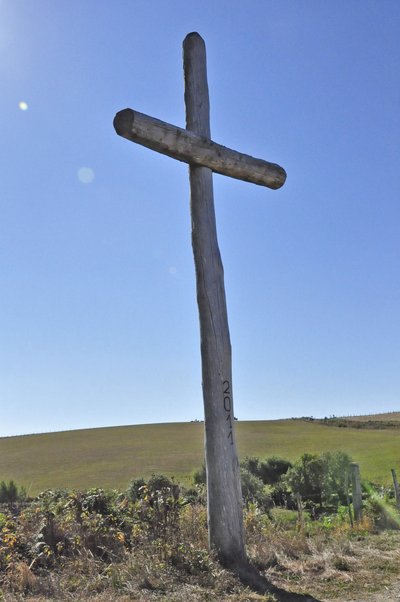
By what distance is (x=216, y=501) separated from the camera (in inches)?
283

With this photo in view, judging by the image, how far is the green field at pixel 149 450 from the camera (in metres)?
40.8

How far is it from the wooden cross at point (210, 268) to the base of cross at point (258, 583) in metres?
0.12

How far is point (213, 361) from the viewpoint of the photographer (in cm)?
751

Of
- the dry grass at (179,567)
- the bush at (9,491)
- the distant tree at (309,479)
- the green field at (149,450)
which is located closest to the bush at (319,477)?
the distant tree at (309,479)

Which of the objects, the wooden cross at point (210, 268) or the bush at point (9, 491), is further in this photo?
the bush at point (9, 491)

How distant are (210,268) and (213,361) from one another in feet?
4.17

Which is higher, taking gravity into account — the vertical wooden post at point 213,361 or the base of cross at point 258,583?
the vertical wooden post at point 213,361

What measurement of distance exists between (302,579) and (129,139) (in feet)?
18.9

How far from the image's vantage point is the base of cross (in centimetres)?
598

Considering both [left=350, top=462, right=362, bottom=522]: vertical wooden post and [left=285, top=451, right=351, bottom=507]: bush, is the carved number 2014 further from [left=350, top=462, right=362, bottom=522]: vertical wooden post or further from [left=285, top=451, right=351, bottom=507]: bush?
[left=285, top=451, right=351, bottom=507]: bush

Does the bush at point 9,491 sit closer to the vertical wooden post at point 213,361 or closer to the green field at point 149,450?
the green field at point 149,450

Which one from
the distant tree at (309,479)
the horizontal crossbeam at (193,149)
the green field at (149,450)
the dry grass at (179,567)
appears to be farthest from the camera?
the green field at (149,450)

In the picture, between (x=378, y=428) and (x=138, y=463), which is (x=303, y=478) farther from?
(x=378, y=428)

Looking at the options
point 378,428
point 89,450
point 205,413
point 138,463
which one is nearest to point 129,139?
point 205,413
